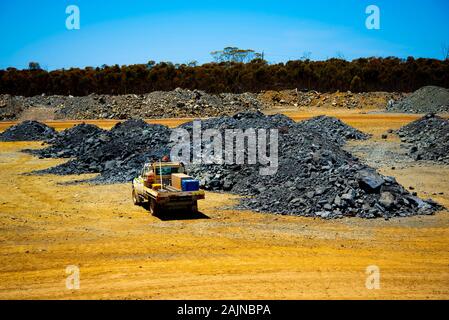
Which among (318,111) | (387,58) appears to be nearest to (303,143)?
(318,111)

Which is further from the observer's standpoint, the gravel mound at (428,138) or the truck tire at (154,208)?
the gravel mound at (428,138)

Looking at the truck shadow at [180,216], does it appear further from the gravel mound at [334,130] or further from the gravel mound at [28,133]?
the gravel mound at [28,133]

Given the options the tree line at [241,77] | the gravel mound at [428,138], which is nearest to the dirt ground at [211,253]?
the gravel mound at [428,138]

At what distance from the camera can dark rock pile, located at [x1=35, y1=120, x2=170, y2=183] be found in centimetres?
2511

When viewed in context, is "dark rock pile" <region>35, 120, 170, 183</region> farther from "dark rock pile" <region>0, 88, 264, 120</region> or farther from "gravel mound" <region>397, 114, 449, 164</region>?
"dark rock pile" <region>0, 88, 264, 120</region>

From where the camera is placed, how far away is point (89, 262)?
11578mm

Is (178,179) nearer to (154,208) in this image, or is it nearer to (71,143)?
(154,208)

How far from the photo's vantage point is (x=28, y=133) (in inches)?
1741

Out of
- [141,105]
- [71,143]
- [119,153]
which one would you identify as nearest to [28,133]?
[71,143]

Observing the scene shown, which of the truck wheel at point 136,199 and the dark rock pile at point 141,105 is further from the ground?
the dark rock pile at point 141,105

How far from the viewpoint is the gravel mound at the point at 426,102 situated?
54.7m

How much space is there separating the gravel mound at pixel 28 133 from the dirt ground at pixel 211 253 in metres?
25.6
